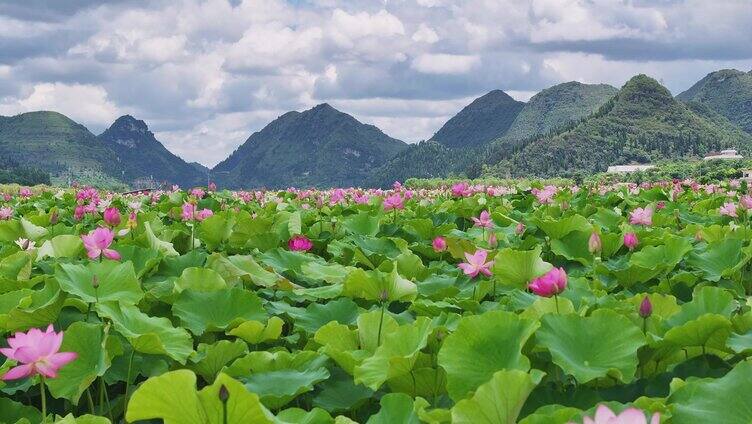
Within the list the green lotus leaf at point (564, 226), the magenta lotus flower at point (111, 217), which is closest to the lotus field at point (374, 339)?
the green lotus leaf at point (564, 226)

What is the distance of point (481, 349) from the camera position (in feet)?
5.90

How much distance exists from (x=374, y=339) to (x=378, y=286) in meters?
0.45

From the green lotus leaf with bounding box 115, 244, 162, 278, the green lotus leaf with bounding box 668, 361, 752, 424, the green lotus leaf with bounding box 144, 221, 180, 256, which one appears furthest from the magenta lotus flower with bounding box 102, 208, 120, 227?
the green lotus leaf with bounding box 668, 361, 752, 424

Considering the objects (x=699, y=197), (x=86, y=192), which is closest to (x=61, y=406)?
(x=86, y=192)

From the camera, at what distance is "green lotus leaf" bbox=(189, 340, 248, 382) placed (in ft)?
6.73

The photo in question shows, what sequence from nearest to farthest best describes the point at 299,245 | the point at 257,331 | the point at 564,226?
the point at 257,331 < the point at 299,245 < the point at 564,226

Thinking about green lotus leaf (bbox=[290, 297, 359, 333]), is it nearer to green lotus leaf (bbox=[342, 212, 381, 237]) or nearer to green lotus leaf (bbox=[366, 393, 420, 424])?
green lotus leaf (bbox=[366, 393, 420, 424])

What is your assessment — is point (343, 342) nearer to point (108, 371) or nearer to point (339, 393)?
point (339, 393)

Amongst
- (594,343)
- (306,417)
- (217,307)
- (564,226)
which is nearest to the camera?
(306,417)

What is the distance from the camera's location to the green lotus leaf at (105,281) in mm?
2381

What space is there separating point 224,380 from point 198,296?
1121mm

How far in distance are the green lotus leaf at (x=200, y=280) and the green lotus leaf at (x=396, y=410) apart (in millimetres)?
1112

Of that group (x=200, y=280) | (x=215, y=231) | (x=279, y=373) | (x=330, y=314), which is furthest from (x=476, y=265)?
(x=215, y=231)

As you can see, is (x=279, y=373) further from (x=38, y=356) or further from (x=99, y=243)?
(x=99, y=243)
